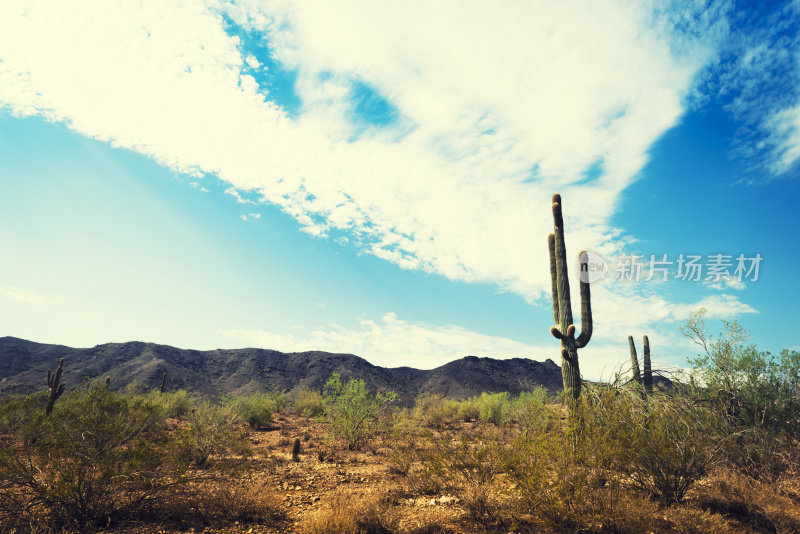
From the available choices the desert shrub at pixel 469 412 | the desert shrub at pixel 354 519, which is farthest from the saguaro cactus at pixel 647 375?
the desert shrub at pixel 469 412

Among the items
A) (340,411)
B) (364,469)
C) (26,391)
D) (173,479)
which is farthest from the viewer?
(26,391)

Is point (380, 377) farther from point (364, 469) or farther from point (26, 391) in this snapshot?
point (364, 469)

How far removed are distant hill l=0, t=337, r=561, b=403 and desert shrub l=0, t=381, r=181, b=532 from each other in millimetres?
37431

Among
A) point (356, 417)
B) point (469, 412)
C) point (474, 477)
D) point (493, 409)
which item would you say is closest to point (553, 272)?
point (474, 477)

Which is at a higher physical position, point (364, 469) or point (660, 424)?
point (660, 424)

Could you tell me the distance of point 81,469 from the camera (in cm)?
575

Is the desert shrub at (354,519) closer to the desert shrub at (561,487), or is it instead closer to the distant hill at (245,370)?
the desert shrub at (561,487)

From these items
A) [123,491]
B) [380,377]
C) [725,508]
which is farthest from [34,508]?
[380,377]

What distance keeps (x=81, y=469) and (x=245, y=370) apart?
45.6 m

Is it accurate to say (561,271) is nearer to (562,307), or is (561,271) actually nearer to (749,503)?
(562,307)

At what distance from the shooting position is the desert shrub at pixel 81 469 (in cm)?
552

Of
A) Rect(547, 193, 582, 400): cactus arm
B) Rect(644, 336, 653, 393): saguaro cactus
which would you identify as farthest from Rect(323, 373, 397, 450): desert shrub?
Rect(644, 336, 653, 393): saguaro cactus

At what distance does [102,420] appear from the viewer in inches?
252

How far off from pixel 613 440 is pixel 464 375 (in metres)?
45.1
